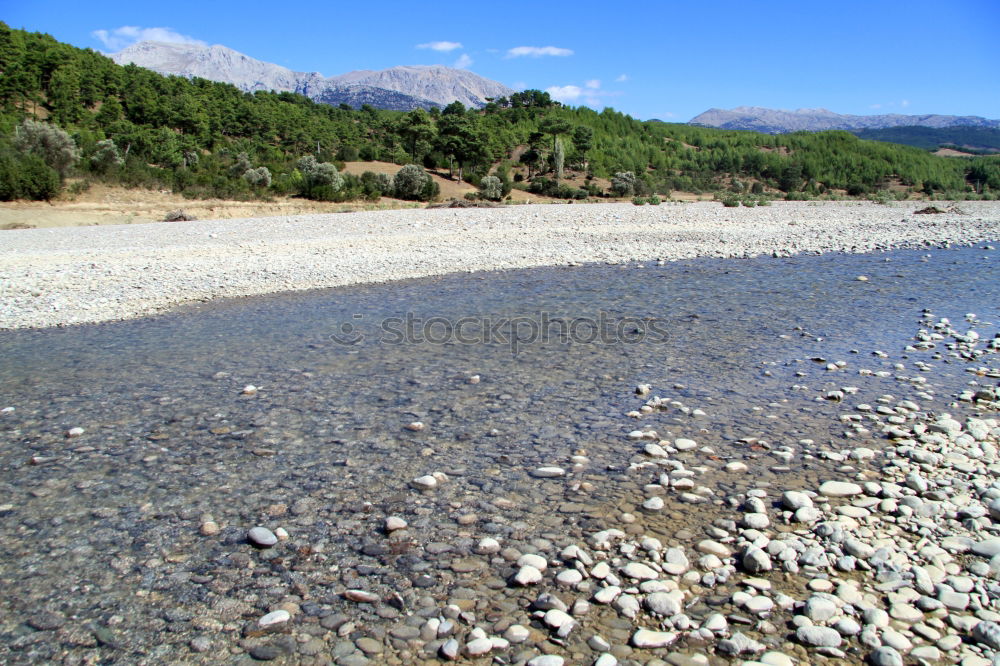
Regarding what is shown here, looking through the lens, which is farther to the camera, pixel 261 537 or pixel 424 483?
pixel 424 483

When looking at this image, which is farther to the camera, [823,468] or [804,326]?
[804,326]

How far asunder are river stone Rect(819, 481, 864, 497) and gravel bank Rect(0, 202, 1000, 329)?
403 inches

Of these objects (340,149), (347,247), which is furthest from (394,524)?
(340,149)

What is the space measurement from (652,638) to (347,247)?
51.6 ft

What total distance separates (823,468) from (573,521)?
2.01m

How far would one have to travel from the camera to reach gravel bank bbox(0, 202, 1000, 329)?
1253 cm

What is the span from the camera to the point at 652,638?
123 inches

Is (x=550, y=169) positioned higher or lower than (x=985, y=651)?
higher

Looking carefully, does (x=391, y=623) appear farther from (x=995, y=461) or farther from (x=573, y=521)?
(x=995, y=461)

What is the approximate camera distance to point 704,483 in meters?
4.76

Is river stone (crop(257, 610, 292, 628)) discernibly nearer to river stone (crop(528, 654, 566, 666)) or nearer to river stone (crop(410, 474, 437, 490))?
river stone (crop(528, 654, 566, 666))

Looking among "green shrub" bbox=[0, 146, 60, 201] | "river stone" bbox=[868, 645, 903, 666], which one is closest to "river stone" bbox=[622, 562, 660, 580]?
"river stone" bbox=[868, 645, 903, 666]

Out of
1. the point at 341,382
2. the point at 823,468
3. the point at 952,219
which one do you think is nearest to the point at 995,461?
the point at 823,468

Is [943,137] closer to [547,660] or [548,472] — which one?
[548,472]
